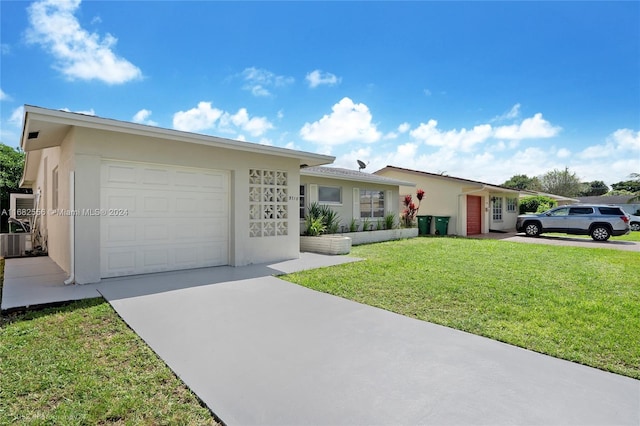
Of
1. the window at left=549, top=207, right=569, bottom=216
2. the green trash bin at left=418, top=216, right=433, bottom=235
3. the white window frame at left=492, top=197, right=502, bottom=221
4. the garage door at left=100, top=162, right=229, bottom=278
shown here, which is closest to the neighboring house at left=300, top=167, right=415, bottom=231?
the green trash bin at left=418, top=216, right=433, bottom=235

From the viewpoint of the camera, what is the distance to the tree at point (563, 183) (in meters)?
50.5

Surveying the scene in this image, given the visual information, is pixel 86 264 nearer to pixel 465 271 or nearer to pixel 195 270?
pixel 195 270

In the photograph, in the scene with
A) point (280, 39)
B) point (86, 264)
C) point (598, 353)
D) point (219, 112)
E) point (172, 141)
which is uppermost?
point (280, 39)

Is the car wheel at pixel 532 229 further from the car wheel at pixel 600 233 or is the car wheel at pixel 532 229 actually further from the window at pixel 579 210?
the car wheel at pixel 600 233

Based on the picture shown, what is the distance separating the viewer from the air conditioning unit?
9.96m

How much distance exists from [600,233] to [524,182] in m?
55.6

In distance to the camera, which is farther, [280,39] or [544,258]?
[280,39]

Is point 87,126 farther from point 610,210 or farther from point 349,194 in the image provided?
point 610,210

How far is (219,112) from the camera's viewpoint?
12352mm

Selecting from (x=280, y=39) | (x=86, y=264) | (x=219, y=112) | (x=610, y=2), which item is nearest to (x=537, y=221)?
(x=610, y=2)

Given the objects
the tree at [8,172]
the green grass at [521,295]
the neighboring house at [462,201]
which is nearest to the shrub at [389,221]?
the neighboring house at [462,201]

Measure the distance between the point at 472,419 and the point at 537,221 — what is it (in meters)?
18.1

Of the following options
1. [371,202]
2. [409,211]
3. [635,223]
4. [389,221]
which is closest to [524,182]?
[635,223]

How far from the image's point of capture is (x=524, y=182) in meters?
63.2
